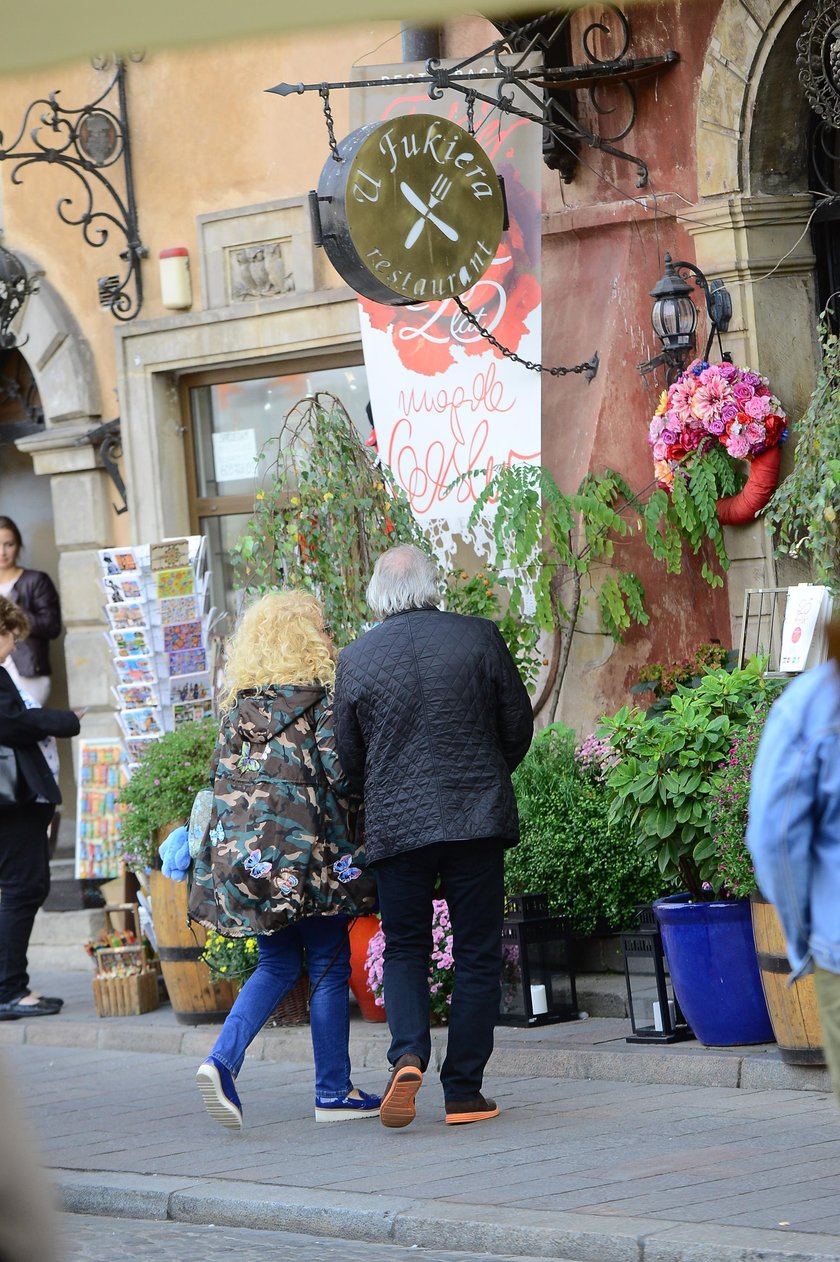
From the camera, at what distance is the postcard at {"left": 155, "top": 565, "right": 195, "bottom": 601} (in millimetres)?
9633

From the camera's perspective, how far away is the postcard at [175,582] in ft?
31.6

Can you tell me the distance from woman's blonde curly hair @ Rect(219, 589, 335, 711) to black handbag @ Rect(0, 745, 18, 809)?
2.63m

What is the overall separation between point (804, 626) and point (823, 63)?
2.40 m

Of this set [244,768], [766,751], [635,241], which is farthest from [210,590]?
[766,751]

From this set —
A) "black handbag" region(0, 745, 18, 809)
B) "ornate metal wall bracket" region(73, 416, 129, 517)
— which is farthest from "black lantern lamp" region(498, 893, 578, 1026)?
"ornate metal wall bracket" region(73, 416, 129, 517)

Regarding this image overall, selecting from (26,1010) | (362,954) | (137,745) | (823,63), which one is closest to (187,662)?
(137,745)

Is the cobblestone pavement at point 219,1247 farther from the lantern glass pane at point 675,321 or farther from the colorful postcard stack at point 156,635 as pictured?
the lantern glass pane at point 675,321

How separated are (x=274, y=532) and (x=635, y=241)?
2.11 metres

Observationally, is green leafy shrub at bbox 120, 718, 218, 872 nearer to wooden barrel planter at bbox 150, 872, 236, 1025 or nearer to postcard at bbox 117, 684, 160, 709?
wooden barrel planter at bbox 150, 872, 236, 1025

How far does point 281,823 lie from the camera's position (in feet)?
21.9

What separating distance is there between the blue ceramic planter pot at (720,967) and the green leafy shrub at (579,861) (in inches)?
28.4

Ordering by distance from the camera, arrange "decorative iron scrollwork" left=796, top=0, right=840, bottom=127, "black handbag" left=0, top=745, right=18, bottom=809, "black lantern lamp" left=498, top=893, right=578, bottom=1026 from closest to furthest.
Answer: "black lantern lamp" left=498, top=893, right=578, bottom=1026 < "decorative iron scrollwork" left=796, top=0, right=840, bottom=127 < "black handbag" left=0, top=745, right=18, bottom=809

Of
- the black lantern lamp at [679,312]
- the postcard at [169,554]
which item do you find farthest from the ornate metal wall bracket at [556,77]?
the postcard at [169,554]

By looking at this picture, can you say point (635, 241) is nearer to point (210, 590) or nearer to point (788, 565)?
point (788, 565)
